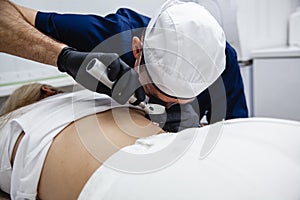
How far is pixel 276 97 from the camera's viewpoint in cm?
188

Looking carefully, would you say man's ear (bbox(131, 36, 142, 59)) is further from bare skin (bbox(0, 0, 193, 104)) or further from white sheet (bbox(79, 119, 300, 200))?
white sheet (bbox(79, 119, 300, 200))

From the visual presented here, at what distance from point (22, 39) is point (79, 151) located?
395 millimetres

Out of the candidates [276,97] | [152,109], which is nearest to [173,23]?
[152,109]

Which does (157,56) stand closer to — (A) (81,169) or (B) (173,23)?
(B) (173,23)

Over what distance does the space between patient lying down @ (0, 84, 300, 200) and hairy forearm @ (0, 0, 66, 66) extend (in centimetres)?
14

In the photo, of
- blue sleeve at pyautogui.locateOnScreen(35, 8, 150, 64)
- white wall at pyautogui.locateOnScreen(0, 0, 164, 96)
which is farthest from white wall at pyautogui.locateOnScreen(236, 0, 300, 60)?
blue sleeve at pyautogui.locateOnScreen(35, 8, 150, 64)

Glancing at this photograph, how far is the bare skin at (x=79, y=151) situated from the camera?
1.99ft

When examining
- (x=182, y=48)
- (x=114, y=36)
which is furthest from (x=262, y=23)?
(x=182, y=48)

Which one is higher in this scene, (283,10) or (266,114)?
(283,10)

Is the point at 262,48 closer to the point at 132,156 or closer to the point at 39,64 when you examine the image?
the point at 39,64

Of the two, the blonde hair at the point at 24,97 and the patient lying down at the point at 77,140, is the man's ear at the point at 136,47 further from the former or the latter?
the blonde hair at the point at 24,97

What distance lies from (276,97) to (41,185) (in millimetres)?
1567

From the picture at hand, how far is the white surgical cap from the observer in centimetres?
74

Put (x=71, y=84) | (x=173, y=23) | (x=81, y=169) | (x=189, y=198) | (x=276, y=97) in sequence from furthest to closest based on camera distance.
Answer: (x=276, y=97) → (x=71, y=84) → (x=173, y=23) → (x=81, y=169) → (x=189, y=198)
